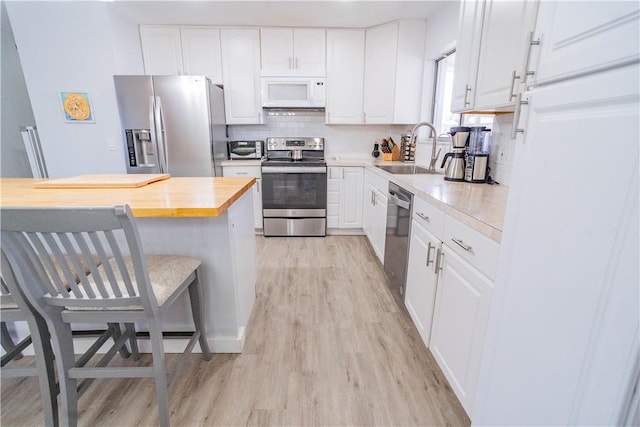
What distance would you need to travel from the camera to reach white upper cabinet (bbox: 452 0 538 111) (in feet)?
4.09

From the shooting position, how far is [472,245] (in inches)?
43.4

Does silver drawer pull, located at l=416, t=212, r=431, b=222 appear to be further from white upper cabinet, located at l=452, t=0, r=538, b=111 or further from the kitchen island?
the kitchen island

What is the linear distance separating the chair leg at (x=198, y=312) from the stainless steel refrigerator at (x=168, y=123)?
198cm

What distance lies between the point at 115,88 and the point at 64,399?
2.91 m

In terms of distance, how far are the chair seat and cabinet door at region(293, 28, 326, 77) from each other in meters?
2.75

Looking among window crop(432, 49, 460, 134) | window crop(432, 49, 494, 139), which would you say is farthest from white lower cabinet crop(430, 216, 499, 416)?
window crop(432, 49, 460, 134)

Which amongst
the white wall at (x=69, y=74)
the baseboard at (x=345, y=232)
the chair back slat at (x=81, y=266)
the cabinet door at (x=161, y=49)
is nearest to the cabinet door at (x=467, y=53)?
the chair back slat at (x=81, y=266)

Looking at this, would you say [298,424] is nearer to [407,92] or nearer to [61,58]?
[407,92]

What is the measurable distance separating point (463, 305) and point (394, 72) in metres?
2.93

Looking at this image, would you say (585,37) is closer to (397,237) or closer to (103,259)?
(103,259)

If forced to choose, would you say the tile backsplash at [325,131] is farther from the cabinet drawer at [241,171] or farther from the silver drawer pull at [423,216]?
the silver drawer pull at [423,216]

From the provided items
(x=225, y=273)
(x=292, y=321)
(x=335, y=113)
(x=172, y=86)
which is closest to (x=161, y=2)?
(x=172, y=86)

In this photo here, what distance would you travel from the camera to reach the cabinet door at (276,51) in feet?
11.0

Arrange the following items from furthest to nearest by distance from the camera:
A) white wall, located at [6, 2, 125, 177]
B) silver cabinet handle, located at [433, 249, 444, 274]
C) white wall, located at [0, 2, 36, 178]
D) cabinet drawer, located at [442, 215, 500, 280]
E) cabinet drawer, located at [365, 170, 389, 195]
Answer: white wall, located at [0, 2, 36, 178] → white wall, located at [6, 2, 125, 177] → cabinet drawer, located at [365, 170, 389, 195] → silver cabinet handle, located at [433, 249, 444, 274] → cabinet drawer, located at [442, 215, 500, 280]
